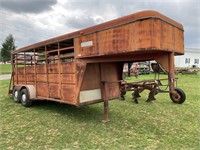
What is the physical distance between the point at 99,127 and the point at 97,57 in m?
1.62

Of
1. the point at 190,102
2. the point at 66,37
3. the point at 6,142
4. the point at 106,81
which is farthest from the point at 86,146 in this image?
the point at 190,102

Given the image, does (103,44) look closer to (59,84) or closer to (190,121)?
(59,84)

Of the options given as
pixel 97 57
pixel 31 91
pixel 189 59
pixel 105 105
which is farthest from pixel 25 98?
pixel 189 59

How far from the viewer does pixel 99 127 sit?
15.1 feet

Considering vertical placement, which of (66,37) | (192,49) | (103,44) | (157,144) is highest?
(192,49)

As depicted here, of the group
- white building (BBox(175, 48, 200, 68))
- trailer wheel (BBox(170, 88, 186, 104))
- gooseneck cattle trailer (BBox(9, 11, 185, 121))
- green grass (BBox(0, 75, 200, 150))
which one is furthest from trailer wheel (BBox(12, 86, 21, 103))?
white building (BBox(175, 48, 200, 68))

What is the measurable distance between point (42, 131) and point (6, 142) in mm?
773

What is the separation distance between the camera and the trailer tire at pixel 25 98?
6475mm

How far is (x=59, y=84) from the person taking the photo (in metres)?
5.27

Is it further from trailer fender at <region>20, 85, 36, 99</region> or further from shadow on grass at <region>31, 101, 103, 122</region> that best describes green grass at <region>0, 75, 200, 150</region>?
trailer fender at <region>20, 85, 36, 99</region>

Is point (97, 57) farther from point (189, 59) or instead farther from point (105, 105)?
point (189, 59)

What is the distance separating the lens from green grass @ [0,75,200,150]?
3766mm

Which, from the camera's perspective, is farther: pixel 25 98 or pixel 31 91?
pixel 25 98

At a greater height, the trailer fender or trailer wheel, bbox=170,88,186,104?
the trailer fender
